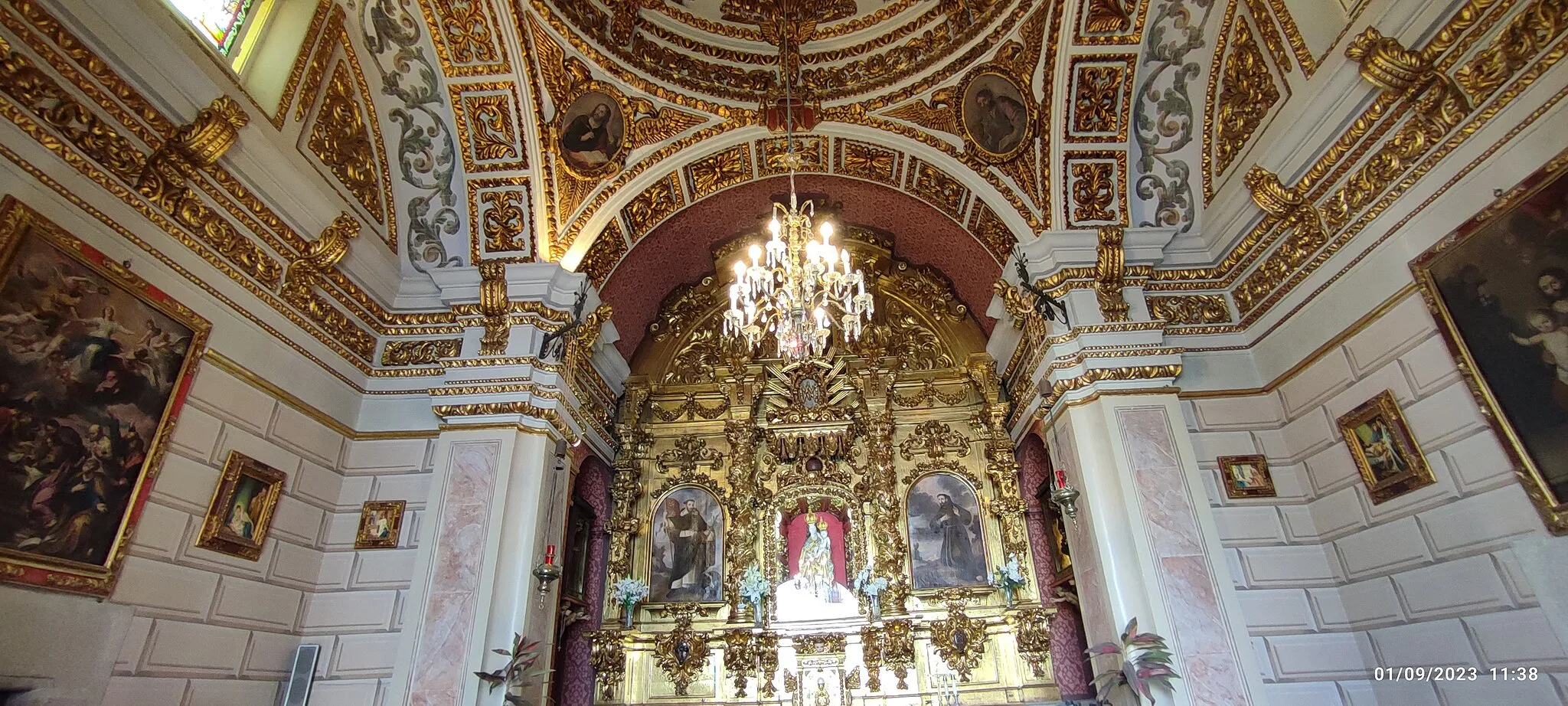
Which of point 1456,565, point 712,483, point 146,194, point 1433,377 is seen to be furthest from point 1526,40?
point 146,194

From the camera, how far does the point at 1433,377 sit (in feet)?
17.8

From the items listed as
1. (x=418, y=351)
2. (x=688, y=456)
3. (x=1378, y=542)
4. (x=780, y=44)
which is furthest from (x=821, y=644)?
(x=780, y=44)

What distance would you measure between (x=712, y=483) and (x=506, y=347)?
12.1 ft

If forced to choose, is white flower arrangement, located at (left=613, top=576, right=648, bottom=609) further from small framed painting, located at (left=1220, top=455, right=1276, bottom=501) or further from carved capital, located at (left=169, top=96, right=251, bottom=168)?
small framed painting, located at (left=1220, top=455, right=1276, bottom=501)

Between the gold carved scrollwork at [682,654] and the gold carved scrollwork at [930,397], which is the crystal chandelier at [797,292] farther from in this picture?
the gold carved scrollwork at [682,654]

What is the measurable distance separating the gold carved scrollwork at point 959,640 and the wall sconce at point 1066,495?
7.44 feet

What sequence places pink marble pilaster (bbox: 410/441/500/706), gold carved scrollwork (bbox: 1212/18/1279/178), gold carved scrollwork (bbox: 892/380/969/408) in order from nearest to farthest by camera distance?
pink marble pilaster (bbox: 410/441/500/706)
gold carved scrollwork (bbox: 1212/18/1279/178)
gold carved scrollwork (bbox: 892/380/969/408)

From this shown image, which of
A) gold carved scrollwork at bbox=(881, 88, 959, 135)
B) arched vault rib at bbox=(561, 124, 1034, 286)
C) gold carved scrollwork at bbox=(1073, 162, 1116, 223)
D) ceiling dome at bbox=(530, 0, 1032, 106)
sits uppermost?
ceiling dome at bbox=(530, 0, 1032, 106)

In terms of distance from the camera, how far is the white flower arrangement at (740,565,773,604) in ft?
30.3

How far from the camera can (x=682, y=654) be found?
9.10m

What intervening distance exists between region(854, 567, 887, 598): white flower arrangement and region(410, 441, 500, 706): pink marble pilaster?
4.72 meters

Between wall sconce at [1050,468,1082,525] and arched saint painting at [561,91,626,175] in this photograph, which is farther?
arched saint painting at [561,91,626,175]

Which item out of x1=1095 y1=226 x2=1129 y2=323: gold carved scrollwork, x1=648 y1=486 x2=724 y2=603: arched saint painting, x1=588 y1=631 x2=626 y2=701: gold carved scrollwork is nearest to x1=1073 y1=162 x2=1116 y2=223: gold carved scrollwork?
x1=1095 y1=226 x2=1129 y2=323: gold carved scrollwork
